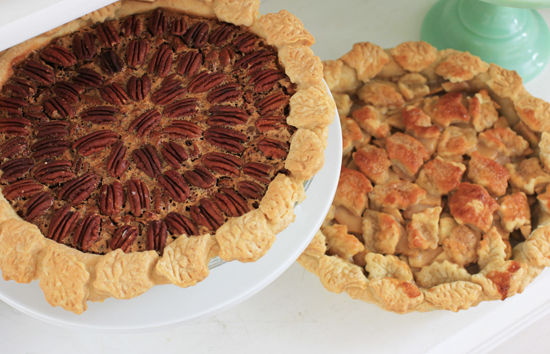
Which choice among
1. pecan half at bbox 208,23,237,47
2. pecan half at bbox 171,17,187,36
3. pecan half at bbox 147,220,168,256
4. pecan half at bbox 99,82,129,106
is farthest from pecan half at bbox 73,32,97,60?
pecan half at bbox 147,220,168,256

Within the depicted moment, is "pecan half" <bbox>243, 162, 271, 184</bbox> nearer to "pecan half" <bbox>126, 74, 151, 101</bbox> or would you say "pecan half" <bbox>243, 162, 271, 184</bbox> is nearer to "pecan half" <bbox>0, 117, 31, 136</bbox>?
"pecan half" <bbox>126, 74, 151, 101</bbox>

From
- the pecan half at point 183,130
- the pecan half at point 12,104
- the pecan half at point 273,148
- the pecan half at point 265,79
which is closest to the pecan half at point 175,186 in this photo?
the pecan half at point 183,130

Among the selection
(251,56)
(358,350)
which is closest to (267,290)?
(358,350)

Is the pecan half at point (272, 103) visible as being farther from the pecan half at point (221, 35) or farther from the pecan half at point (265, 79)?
the pecan half at point (221, 35)

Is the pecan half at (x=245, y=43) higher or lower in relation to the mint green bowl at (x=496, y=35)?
higher

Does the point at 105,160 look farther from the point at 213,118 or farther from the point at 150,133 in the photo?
the point at 213,118

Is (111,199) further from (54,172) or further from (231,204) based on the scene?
(231,204)
